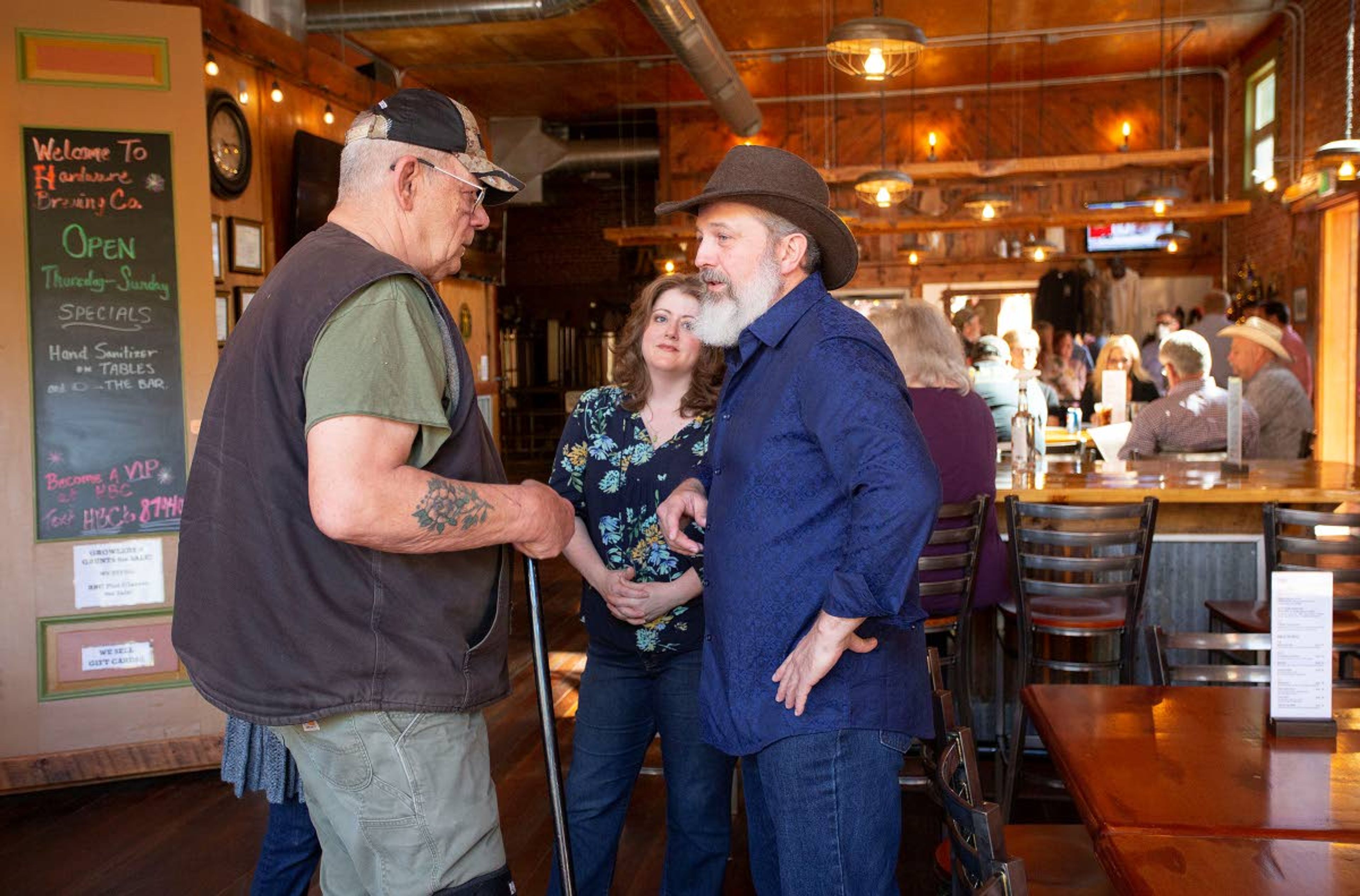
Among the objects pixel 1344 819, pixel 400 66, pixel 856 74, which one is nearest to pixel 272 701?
pixel 1344 819

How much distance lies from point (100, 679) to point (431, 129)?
3.44m

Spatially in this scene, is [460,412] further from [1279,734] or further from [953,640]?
[953,640]

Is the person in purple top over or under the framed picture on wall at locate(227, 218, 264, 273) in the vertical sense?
under

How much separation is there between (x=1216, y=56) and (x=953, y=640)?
10.4 meters

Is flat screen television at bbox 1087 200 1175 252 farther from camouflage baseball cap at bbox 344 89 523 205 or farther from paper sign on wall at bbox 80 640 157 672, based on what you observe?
camouflage baseball cap at bbox 344 89 523 205

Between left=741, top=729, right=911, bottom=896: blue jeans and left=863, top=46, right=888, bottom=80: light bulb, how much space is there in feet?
14.8

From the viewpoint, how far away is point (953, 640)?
4.14 metres

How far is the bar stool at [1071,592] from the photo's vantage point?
13.1 feet

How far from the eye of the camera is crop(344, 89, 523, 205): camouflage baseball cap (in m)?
1.97

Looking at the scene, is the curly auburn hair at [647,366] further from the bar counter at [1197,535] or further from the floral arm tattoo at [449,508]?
the bar counter at [1197,535]

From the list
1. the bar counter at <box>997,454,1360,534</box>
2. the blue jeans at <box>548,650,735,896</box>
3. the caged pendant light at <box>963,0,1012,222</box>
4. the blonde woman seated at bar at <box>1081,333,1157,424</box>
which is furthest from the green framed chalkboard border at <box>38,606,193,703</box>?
the caged pendant light at <box>963,0,1012,222</box>

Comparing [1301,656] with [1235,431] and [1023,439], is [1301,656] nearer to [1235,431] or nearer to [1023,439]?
[1023,439]

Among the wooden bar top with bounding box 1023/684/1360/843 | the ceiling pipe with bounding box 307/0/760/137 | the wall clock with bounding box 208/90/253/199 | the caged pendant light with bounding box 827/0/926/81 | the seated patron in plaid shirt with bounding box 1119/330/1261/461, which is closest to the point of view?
the wooden bar top with bounding box 1023/684/1360/843

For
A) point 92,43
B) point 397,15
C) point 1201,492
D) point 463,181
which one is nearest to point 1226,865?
point 463,181
